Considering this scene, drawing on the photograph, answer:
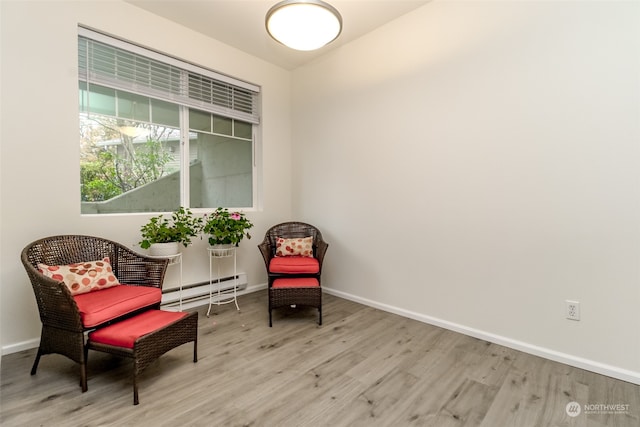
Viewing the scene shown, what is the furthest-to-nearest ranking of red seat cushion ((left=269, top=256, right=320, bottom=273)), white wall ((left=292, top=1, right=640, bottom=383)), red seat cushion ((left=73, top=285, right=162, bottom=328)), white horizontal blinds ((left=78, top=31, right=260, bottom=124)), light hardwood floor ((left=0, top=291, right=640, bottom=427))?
red seat cushion ((left=269, top=256, right=320, bottom=273)), white horizontal blinds ((left=78, top=31, right=260, bottom=124)), white wall ((left=292, top=1, right=640, bottom=383)), red seat cushion ((left=73, top=285, right=162, bottom=328)), light hardwood floor ((left=0, top=291, right=640, bottom=427))

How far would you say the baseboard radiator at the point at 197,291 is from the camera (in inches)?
117

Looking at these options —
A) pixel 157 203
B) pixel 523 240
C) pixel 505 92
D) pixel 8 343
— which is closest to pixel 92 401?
pixel 8 343

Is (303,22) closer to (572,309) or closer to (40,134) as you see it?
(40,134)

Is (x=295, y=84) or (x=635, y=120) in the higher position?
(x=295, y=84)

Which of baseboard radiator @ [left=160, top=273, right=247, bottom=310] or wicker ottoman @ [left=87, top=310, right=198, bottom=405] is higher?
wicker ottoman @ [left=87, top=310, right=198, bottom=405]

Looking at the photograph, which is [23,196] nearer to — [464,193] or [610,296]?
[464,193]

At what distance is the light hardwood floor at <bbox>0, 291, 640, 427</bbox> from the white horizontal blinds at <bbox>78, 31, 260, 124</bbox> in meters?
2.36

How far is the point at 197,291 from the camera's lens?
10.3 ft

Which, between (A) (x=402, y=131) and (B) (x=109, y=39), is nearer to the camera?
(B) (x=109, y=39)

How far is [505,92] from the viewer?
2.25 metres

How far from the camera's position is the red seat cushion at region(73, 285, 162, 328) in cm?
176

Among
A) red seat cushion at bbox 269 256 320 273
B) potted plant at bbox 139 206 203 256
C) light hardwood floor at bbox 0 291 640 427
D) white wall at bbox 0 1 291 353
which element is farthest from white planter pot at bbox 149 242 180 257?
red seat cushion at bbox 269 256 320 273

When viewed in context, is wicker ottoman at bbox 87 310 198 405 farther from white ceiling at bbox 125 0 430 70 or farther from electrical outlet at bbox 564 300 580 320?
white ceiling at bbox 125 0 430 70

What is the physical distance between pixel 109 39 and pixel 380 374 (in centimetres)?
356
